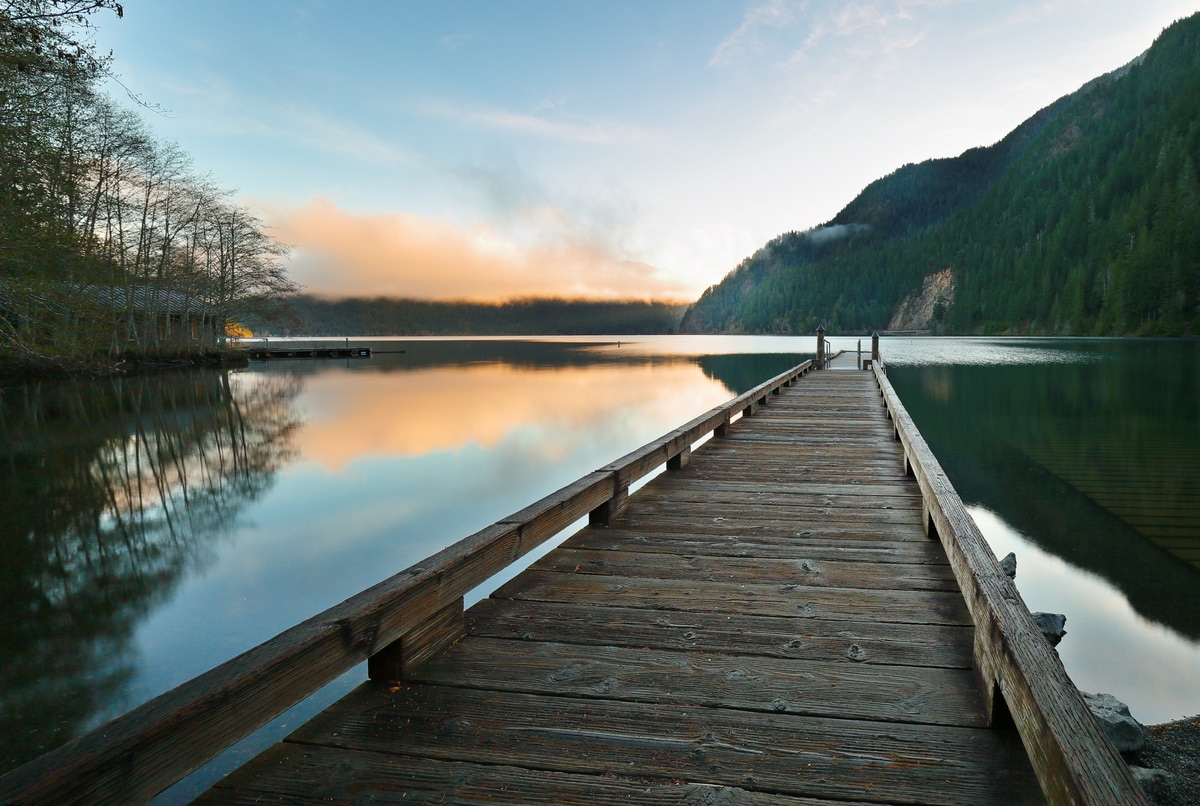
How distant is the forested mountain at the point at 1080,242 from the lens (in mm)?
76812

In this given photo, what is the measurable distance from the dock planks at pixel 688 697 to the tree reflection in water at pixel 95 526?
337 centimetres

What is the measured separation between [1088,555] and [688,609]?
24.8 feet

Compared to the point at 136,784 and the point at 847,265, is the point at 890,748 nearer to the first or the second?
the point at 136,784

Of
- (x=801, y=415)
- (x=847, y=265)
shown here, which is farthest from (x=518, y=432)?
(x=847, y=265)

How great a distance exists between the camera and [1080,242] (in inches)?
4218

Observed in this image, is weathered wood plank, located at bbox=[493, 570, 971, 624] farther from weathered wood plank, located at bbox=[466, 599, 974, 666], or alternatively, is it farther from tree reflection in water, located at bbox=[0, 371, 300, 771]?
tree reflection in water, located at bbox=[0, 371, 300, 771]

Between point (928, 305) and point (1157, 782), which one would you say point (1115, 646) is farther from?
point (928, 305)

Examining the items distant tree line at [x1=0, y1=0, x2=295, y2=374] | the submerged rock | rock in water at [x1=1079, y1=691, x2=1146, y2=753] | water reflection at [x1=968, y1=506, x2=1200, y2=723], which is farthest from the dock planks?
distant tree line at [x1=0, y1=0, x2=295, y2=374]

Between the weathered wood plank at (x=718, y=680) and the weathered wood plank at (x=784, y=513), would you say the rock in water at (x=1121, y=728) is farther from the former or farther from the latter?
the weathered wood plank at (x=718, y=680)

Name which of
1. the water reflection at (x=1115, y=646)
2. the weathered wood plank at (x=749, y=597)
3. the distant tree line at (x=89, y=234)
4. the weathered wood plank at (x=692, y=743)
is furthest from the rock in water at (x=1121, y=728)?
the distant tree line at (x=89, y=234)

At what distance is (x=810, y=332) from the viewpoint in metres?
184

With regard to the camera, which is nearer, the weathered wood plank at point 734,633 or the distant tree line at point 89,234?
the weathered wood plank at point 734,633

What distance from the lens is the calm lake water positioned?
18.0ft

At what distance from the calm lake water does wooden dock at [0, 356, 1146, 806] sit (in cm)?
234
